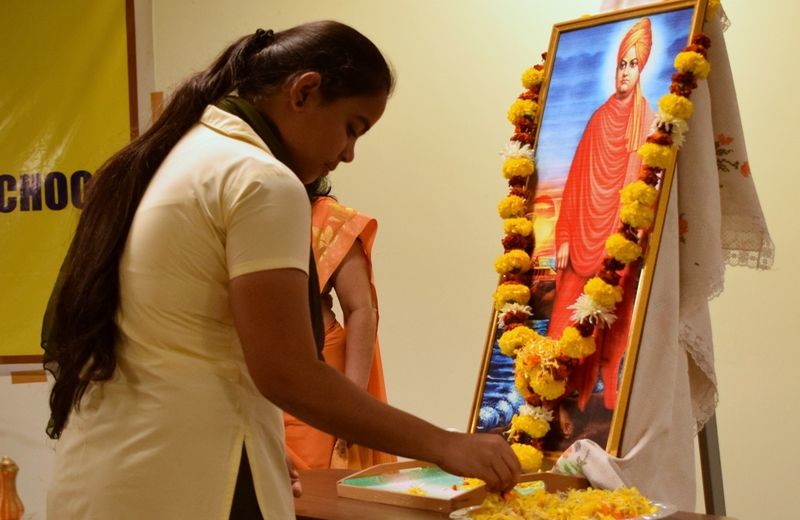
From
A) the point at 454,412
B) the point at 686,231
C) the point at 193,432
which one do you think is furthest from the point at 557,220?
the point at 454,412

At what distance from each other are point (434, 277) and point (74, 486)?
2729 millimetres

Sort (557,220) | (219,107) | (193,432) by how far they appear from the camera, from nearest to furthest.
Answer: (193,432)
(219,107)
(557,220)

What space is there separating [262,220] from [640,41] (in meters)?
1.35

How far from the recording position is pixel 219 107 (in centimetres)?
145

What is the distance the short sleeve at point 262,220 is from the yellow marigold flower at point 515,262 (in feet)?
3.67

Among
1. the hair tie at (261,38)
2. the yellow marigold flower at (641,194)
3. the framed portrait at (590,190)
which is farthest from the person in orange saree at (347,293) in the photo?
the hair tie at (261,38)

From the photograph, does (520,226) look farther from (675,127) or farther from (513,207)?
(675,127)

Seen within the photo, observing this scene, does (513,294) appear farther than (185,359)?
Yes

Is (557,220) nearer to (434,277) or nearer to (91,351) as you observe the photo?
(91,351)

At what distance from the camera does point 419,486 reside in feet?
6.57

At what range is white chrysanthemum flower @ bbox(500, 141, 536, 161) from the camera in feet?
8.02

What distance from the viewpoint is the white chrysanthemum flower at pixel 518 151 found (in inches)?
96.3

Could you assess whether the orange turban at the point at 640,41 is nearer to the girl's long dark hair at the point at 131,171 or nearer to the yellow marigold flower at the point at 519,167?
the yellow marigold flower at the point at 519,167

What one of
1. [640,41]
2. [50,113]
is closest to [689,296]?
[640,41]
